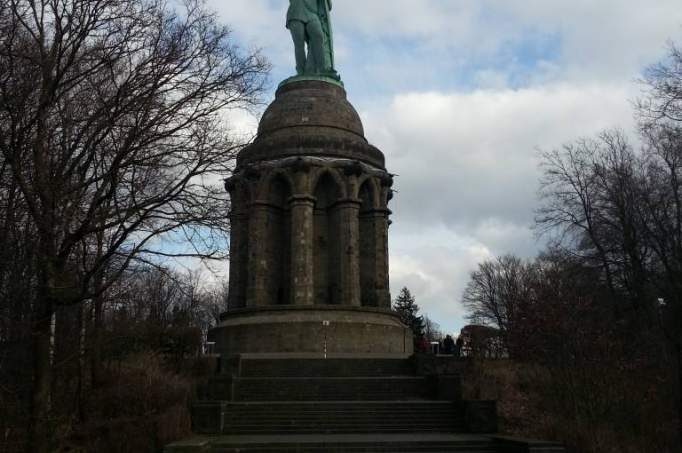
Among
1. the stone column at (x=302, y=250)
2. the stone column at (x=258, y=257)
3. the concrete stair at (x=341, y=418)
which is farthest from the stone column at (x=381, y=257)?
the concrete stair at (x=341, y=418)

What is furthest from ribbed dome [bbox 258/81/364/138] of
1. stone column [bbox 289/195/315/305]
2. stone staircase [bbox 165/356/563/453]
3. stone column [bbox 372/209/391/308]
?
stone staircase [bbox 165/356/563/453]

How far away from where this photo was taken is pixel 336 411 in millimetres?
14055

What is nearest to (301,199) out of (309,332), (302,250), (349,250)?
(302,250)

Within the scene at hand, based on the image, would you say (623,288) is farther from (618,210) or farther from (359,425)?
(359,425)

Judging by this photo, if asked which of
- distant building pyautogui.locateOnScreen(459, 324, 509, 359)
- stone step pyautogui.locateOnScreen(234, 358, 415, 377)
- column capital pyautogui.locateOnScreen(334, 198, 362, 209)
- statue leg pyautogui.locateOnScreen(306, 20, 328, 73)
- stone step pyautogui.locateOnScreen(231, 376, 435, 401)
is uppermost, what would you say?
statue leg pyautogui.locateOnScreen(306, 20, 328, 73)

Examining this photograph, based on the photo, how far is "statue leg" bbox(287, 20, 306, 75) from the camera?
28.6 meters

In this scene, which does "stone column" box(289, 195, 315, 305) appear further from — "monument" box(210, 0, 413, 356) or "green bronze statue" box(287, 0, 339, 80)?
"green bronze statue" box(287, 0, 339, 80)

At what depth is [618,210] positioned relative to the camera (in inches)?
1028

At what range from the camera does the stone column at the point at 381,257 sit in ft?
84.3

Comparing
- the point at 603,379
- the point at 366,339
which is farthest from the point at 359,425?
the point at 366,339

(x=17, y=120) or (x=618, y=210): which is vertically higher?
(x=618, y=210)

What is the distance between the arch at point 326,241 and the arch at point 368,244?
4.35 feet

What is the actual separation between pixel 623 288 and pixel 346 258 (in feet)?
40.9

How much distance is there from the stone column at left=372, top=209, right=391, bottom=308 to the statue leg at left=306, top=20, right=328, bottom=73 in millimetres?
7604
